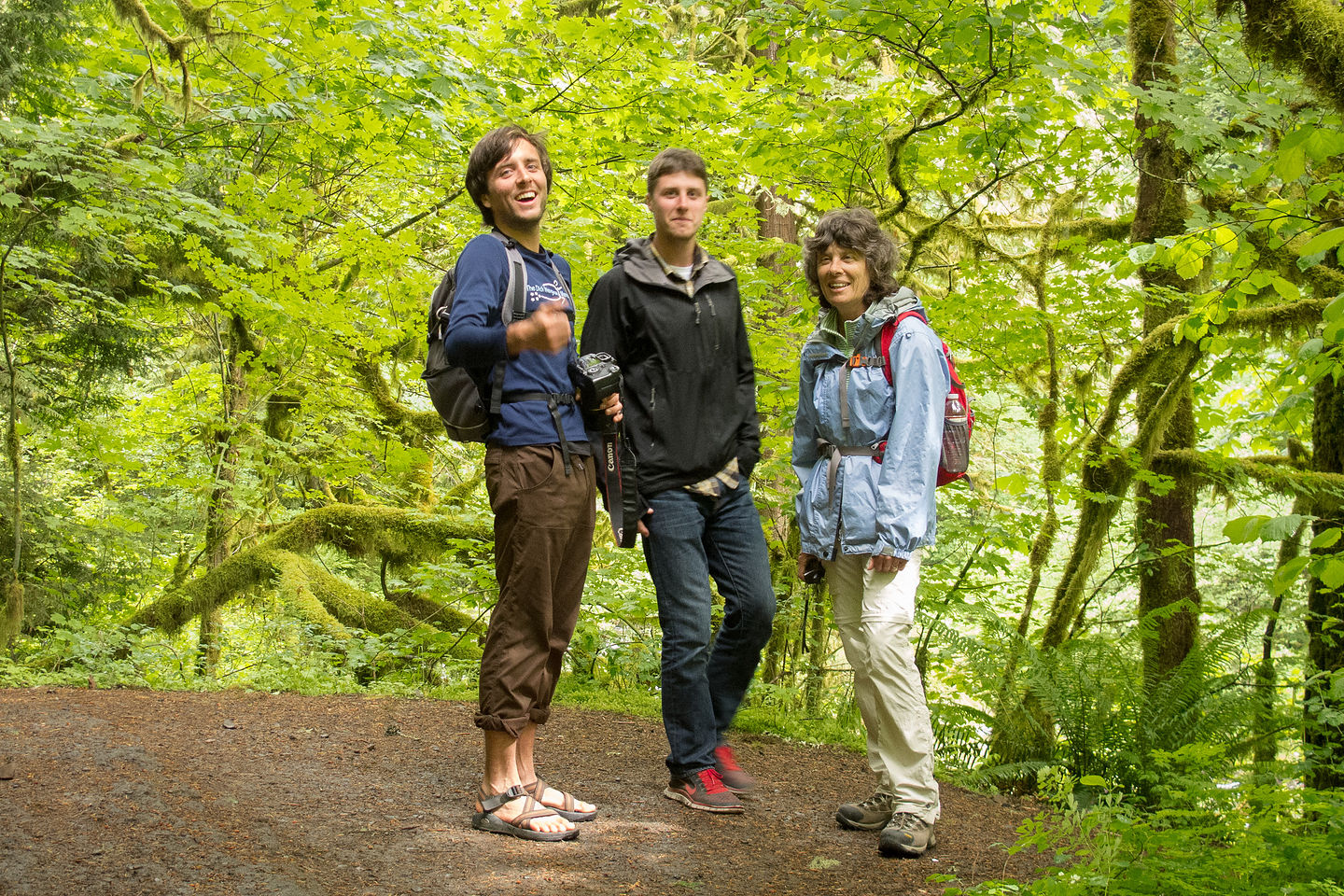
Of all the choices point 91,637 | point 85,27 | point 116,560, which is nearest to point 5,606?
point 91,637

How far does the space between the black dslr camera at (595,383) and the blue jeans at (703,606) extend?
41cm

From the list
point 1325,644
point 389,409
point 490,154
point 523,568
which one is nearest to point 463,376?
point 523,568

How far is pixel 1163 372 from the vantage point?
6062 millimetres

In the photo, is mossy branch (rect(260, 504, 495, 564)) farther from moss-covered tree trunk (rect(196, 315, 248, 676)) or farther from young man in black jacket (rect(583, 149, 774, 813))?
young man in black jacket (rect(583, 149, 774, 813))

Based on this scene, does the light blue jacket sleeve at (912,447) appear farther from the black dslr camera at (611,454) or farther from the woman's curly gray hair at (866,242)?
the black dslr camera at (611,454)

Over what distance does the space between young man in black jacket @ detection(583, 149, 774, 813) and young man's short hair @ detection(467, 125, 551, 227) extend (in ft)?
1.69

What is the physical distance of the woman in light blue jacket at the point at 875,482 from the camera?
3.13 metres

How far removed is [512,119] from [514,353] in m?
4.56

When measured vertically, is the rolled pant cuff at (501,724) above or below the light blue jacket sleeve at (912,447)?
below

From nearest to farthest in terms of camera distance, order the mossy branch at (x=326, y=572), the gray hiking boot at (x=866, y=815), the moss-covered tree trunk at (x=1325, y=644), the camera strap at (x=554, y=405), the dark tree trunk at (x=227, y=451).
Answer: the camera strap at (x=554, y=405)
the gray hiking boot at (x=866, y=815)
the moss-covered tree trunk at (x=1325, y=644)
the mossy branch at (x=326, y=572)
the dark tree trunk at (x=227, y=451)

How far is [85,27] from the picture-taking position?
852 centimetres

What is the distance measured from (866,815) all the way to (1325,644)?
2.89 metres

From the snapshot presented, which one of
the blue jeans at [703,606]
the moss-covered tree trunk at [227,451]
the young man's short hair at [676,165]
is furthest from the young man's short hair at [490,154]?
the moss-covered tree trunk at [227,451]

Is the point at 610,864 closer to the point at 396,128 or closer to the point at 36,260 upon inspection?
the point at 396,128
